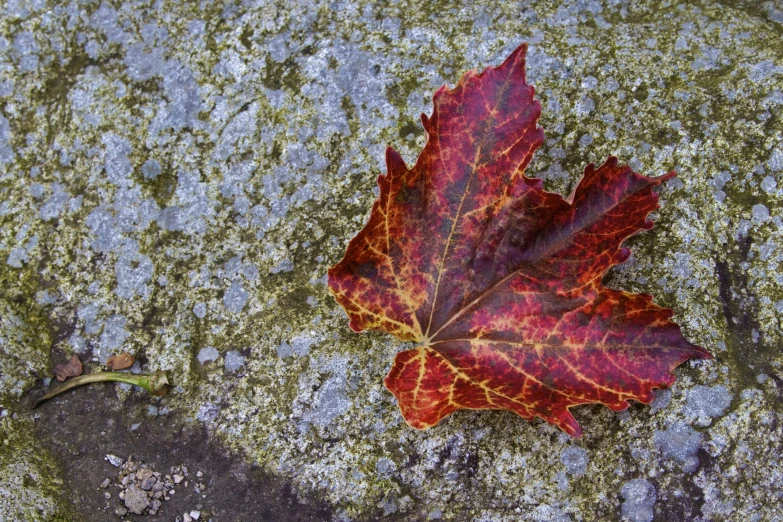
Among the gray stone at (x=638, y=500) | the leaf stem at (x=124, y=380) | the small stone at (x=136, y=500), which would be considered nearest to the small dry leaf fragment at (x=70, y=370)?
the leaf stem at (x=124, y=380)

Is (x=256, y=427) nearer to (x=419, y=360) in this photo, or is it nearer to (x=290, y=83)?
(x=419, y=360)

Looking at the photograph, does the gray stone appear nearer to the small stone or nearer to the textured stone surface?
the textured stone surface

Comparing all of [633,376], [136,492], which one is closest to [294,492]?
[136,492]

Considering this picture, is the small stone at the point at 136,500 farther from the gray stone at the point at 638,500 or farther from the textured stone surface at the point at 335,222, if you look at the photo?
the gray stone at the point at 638,500

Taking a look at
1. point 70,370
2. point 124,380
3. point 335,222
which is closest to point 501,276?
point 335,222

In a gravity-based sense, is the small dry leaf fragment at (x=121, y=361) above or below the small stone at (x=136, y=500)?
above

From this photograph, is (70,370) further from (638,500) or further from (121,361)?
(638,500)

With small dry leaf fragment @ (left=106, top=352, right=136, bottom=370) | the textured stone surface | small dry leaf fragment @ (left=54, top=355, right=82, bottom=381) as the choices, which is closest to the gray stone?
the textured stone surface
